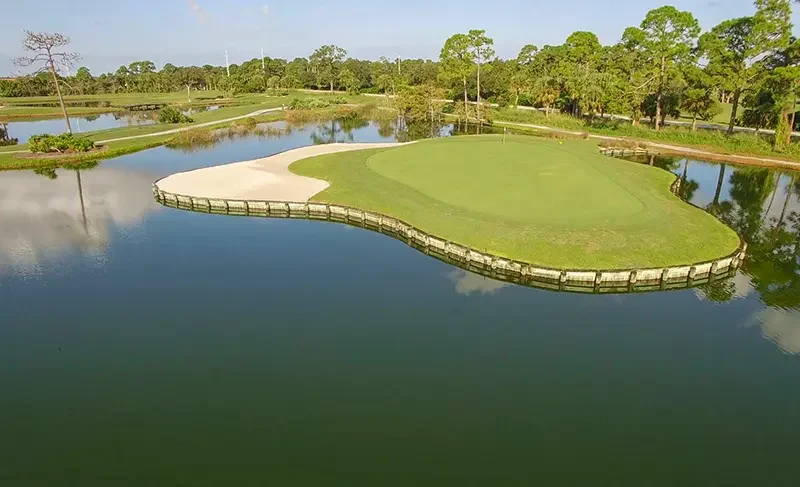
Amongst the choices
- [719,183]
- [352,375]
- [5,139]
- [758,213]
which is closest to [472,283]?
[352,375]

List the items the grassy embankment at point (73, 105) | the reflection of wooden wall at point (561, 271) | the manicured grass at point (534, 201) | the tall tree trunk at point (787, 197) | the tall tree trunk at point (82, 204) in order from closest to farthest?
the reflection of wooden wall at point (561, 271) < the manicured grass at point (534, 201) < the tall tree trunk at point (82, 204) < the tall tree trunk at point (787, 197) < the grassy embankment at point (73, 105)

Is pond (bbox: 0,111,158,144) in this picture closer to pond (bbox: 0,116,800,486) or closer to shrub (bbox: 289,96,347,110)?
shrub (bbox: 289,96,347,110)

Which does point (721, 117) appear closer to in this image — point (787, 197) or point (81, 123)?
point (787, 197)

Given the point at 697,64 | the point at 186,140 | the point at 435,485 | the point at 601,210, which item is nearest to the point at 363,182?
the point at 601,210

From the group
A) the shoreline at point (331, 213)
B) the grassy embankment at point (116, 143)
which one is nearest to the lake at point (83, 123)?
the grassy embankment at point (116, 143)

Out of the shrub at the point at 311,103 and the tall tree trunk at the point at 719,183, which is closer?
the tall tree trunk at the point at 719,183

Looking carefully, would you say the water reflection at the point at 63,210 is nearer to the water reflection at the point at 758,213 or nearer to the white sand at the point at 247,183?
the white sand at the point at 247,183
